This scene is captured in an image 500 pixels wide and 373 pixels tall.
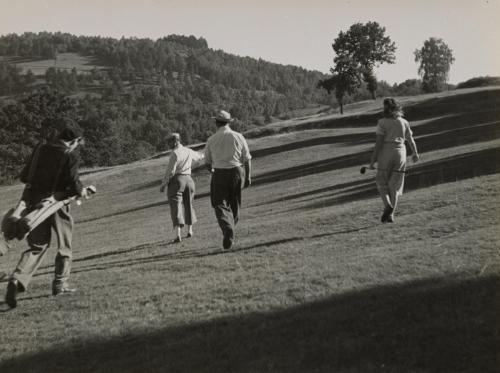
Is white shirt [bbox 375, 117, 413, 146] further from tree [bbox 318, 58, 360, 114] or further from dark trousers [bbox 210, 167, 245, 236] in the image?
tree [bbox 318, 58, 360, 114]

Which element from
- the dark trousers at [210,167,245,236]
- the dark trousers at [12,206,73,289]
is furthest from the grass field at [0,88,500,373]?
the dark trousers at [210,167,245,236]

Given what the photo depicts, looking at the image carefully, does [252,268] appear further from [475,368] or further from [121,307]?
[475,368]

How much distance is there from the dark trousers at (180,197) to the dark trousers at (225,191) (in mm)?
2533

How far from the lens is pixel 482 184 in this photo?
12.8m

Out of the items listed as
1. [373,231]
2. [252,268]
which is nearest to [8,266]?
[252,268]

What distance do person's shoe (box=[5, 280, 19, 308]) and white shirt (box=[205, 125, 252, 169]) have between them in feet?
13.8

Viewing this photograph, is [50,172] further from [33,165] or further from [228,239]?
[228,239]

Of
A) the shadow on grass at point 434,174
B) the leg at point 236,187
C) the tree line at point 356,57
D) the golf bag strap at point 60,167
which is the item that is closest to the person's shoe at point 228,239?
the leg at point 236,187

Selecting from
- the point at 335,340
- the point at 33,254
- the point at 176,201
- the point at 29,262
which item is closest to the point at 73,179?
the point at 33,254

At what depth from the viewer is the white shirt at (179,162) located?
12789 mm

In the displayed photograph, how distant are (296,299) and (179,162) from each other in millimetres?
6871

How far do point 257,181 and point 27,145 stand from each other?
6034 centimetres

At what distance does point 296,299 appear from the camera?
6.60 metres

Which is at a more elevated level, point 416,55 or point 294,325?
point 416,55
